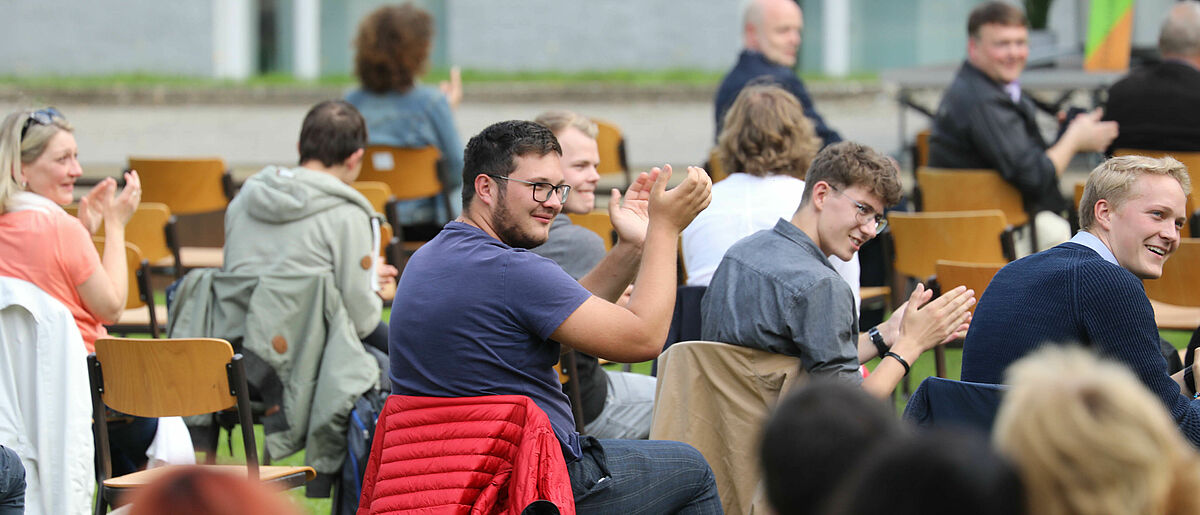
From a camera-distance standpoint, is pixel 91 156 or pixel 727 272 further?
pixel 91 156

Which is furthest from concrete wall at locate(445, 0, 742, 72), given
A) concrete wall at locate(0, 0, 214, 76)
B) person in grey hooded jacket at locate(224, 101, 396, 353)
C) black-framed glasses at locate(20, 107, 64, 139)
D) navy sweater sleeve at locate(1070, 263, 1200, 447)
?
navy sweater sleeve at locate(1070, 263, 1200, 447)

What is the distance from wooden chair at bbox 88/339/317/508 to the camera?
2.99 meters

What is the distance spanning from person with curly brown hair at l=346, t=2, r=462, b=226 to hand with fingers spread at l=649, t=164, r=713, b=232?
11.1 ft

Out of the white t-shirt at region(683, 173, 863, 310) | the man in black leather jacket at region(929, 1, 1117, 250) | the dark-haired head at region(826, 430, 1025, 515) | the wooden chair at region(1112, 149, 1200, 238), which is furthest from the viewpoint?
the man in black leather jacket at region(929, 1, 1117, 250)

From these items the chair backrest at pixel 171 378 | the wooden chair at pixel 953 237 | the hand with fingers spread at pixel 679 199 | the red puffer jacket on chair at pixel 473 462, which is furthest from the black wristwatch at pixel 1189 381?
the chair backrest at pixel 171 378

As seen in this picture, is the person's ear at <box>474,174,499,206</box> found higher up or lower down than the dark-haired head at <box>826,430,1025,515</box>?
higher up

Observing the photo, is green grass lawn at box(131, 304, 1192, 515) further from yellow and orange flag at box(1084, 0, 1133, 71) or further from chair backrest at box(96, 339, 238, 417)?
yellow and orange flag at box(1084, 0, 1133, 71)

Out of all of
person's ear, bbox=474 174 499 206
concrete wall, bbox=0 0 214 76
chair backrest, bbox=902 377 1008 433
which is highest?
concrete wall, bbox=0 0 214 76

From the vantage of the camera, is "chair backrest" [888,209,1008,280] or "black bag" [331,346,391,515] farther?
"chair backrest" [888,209,1008,280]

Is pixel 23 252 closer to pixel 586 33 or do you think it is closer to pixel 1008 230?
pixel 1008 230

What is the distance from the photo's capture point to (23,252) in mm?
3207

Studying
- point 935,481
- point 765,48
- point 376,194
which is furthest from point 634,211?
point 765,48

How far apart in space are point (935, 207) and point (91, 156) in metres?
7.08

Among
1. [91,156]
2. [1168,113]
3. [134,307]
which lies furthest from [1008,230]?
[91,156]
